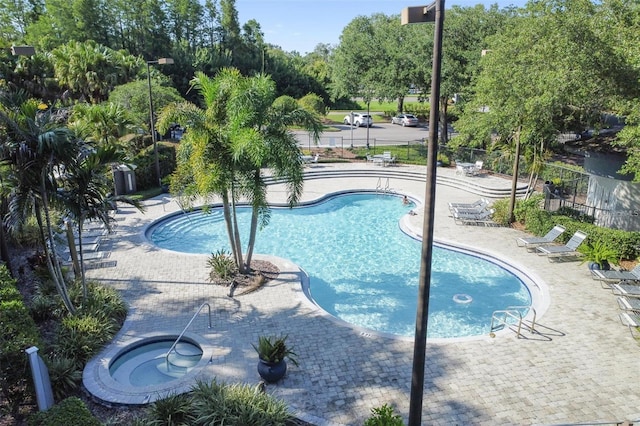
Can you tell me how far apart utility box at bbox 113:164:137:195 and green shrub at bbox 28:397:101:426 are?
1751cm

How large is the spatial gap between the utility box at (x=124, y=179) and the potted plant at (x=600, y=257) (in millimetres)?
20194

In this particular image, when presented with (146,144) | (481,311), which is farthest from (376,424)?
(146,144)

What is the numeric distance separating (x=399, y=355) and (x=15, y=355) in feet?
24.6

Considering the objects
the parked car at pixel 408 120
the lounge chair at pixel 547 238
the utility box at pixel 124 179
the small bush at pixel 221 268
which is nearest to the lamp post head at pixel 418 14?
the small bush at pixel 221 268

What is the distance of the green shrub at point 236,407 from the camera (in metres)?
7.60

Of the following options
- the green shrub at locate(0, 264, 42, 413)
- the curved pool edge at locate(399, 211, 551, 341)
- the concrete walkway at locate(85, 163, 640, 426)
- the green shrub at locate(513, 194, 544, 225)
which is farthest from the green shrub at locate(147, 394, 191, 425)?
the green shrub at locate(513, 194, 544, 225)

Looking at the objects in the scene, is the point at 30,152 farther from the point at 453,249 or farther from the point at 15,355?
the point at 453,249

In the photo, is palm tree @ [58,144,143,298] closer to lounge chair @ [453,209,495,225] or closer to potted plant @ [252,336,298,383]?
potted plant @ [252,336,298,383]

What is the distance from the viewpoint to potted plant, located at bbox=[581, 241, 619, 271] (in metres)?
14.2

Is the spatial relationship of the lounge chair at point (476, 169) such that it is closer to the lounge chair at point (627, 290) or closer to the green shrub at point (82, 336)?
the lounge chair at point (627, 290)

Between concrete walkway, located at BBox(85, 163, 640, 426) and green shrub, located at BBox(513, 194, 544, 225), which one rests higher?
green shrub, located at BBox(513, 194, 544, 225)

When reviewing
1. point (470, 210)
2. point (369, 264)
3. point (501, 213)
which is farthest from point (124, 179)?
point (501, 213)

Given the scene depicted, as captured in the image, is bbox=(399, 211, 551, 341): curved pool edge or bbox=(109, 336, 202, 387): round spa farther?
bbox=(399, 211, 551, 341): curved pool edge

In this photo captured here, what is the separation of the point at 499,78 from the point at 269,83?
9293mm
